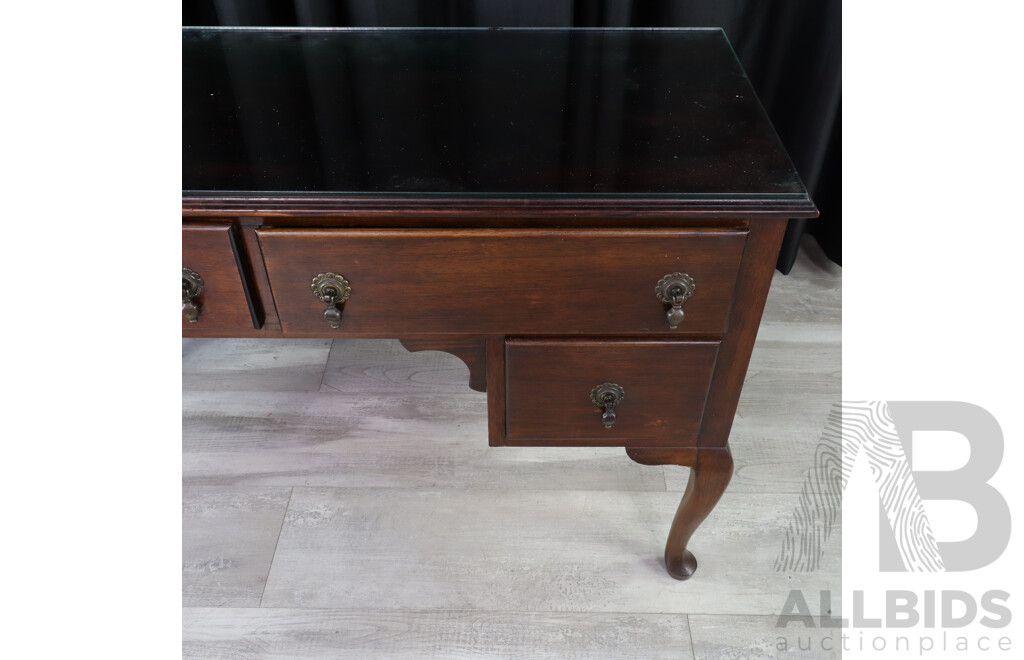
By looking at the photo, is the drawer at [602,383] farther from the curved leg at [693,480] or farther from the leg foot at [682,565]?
the leg foot at [682,565]

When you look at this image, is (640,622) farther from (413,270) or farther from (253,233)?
(253,233)

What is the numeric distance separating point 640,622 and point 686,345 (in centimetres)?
48

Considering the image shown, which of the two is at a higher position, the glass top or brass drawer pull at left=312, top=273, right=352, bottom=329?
the glass top

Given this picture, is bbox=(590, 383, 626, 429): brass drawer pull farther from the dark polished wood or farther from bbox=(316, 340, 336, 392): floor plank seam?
bbox=(316, 340, 336, 392): floor plank seam

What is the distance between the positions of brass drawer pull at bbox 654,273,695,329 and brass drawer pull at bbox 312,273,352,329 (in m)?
0.29

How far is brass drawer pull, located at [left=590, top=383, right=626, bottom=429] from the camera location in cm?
74

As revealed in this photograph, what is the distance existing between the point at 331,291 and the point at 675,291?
32 centimetres

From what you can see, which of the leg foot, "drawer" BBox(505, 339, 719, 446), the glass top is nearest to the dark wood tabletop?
the glass top

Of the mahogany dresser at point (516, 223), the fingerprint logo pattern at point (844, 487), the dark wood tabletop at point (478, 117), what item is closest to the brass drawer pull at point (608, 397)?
the mahogany dresser at point (516, 223)

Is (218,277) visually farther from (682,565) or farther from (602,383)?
(682,565)

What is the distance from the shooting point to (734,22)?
1216 millimetres

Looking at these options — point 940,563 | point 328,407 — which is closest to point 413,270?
point 328,407

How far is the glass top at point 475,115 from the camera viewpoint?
24.3 inches

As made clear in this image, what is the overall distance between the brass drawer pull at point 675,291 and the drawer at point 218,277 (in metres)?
0.39
